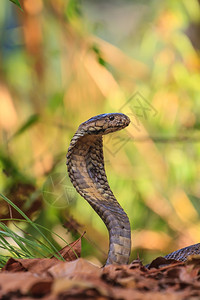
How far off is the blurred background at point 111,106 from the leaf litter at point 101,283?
1.77 metres

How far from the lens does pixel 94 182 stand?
1.53m

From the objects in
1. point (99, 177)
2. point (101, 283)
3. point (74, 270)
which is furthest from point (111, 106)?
point (101, 283)

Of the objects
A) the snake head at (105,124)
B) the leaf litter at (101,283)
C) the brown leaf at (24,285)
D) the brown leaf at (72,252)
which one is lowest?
the brown leaf at (72,252)

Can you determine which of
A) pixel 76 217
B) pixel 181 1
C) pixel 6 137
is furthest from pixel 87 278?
pixel 181 1

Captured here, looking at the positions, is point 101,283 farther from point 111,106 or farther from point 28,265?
point 111,106

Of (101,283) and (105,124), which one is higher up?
(105,124)

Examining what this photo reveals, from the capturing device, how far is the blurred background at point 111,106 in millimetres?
3027

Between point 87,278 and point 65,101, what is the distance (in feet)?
7.43

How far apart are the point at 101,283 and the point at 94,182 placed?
63cm

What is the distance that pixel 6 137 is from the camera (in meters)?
3.08

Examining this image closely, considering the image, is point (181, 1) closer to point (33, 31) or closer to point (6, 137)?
point (33, 31)

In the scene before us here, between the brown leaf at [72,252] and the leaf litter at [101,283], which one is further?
the brown leaf at [72,252]

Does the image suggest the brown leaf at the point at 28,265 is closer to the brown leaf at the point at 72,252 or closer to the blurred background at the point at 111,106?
the brown leaf at the point at 72,252

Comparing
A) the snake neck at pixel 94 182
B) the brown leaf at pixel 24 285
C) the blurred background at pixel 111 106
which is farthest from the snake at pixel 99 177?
the blurred background at pixel 111 106
